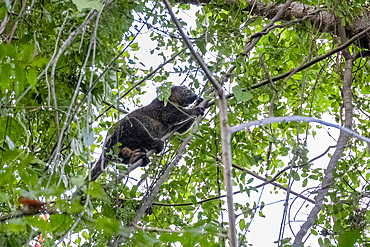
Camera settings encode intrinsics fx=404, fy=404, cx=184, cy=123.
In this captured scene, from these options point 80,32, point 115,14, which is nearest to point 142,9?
point 115,14

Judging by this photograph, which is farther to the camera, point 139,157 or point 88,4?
point 139,157

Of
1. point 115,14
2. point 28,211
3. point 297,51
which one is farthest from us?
point 297,51

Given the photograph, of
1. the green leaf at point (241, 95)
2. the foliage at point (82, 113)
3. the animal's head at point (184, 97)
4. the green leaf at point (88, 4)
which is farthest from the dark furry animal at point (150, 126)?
the green leaf at point (88, 4)

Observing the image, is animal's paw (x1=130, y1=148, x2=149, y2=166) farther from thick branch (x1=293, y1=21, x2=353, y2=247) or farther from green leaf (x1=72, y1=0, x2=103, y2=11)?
green leaf (x1=72, y1=0, x2=103, y2=11)

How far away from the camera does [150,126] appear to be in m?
4.03

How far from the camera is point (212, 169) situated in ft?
7.47

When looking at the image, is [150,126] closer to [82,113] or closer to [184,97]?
[184,97]

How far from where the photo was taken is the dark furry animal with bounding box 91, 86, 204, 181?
3.52m

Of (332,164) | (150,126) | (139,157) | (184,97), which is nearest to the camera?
(332,164)

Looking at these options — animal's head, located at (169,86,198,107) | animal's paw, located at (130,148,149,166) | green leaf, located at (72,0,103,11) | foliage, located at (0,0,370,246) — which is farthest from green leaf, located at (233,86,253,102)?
animal's head, located at (169,86,198,107)

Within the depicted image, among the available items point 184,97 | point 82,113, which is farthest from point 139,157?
point 82,113

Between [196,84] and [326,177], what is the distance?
0.85 metres

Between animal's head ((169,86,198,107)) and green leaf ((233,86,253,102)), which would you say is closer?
green leaf ((233,86,253,102))

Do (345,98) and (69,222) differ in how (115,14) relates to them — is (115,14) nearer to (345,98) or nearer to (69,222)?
(69,222)
